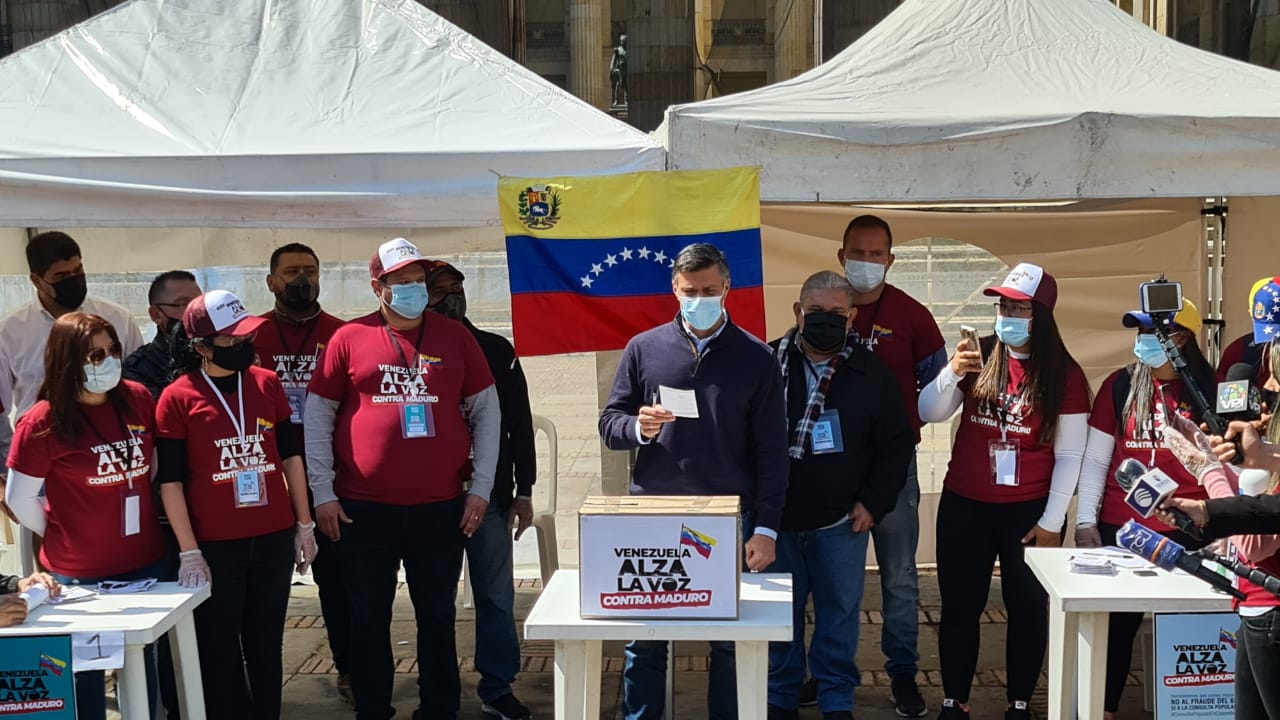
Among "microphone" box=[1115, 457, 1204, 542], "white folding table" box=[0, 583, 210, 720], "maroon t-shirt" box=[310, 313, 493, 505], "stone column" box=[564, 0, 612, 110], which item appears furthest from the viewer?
"stone column" box=[564, 0, 612, 110]

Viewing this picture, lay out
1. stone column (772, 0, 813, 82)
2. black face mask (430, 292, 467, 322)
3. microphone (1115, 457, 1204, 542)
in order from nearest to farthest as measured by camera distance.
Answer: microphone (1115, 457, 1204, 542)
black face mask (430, 292, 467, 322)
stone column (772, 0, 813, 82)

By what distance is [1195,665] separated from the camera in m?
3.90

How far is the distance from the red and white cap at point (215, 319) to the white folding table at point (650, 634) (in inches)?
54.2

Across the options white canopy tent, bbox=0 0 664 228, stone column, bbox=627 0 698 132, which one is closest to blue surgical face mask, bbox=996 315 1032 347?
white canopy tent, bbox=0 0 664 228

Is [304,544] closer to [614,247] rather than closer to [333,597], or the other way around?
[333,597]

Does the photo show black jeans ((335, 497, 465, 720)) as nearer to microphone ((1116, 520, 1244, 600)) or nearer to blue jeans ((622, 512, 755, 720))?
blue jeans ((622, 512, 755, 720))

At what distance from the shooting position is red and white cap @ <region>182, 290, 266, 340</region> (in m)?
3.99

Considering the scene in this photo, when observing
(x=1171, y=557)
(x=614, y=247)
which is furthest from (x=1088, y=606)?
(x=614, y=247)

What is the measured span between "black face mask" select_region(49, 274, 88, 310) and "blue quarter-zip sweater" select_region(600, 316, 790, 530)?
244 centimetres

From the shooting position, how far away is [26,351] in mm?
5293

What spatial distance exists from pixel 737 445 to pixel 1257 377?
1.59 metres

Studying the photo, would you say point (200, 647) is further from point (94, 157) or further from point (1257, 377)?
point (1257, 377)

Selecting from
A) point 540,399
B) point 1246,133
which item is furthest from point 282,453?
point 540,399

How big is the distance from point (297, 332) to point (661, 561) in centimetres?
228
